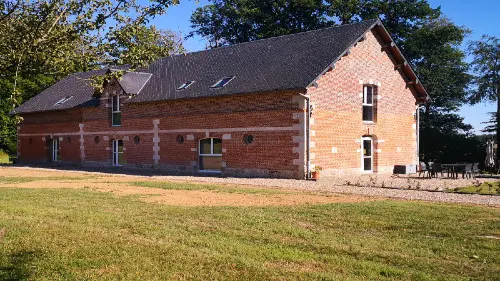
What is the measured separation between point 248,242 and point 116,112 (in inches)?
878

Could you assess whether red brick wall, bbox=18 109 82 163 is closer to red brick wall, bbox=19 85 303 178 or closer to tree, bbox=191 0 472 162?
red brick wall, bbox=19 85 303 178

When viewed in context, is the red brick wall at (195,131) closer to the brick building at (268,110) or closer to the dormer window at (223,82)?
the brick building at (268,110)

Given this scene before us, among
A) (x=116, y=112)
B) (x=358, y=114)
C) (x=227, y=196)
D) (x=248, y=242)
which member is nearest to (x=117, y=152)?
(x=116, y=112)

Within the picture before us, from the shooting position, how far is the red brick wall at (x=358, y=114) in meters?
20.6

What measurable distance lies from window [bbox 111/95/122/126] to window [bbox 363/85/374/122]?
521 inches

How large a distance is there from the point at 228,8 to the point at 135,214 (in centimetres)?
3305

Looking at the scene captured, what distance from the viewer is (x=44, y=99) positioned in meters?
34.8

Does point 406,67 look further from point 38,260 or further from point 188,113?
point 38,260

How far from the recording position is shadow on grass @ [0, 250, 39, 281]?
5.41 metres

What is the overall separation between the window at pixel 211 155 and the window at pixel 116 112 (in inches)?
256

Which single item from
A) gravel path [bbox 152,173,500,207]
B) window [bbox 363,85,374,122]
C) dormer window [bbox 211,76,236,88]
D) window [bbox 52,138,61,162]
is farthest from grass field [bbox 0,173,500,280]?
window [bbox 52,138,61,162]

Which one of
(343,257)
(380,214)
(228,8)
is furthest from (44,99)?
(343,257)

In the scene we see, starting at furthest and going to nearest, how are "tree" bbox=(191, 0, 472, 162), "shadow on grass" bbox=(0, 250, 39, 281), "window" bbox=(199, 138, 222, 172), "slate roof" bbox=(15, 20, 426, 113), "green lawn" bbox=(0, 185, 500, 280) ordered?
"tree" bbox=(191, 0, 472, 162) < "window" bbox=(199, 138, 222, 172) < "slate roof" bbox=(15, 20, 426, 113) < "green lawn" bbox=(0, 185, 500, 280) < "shadow on grass" bbox=(0, 250, 39, 281)

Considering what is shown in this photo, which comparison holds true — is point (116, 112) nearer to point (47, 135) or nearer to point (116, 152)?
point (116, 152)
